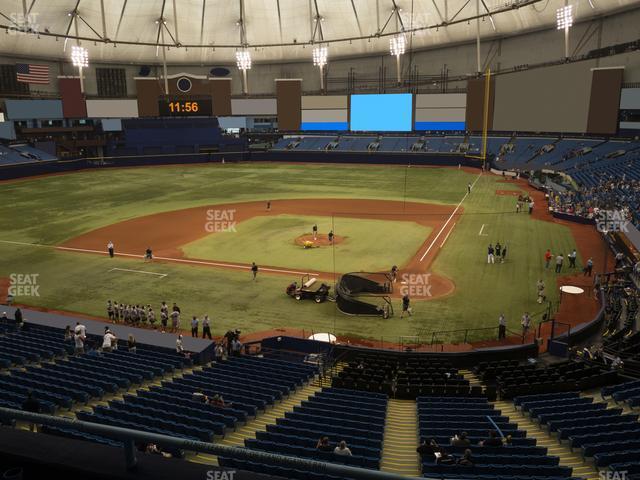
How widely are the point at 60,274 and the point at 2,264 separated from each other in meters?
5.76

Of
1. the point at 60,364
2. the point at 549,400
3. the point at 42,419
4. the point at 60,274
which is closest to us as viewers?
the point at 42,419

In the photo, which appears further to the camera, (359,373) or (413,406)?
(359,373)

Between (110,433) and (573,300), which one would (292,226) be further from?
(110,433)

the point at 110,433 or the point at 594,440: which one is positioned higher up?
the point at 110,433

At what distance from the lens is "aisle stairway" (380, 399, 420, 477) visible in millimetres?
11945

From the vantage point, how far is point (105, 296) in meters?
32.0

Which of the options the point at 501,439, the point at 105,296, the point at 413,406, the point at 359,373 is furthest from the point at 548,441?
the point at 105,296

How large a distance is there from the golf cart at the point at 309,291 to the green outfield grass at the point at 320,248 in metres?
4.14
